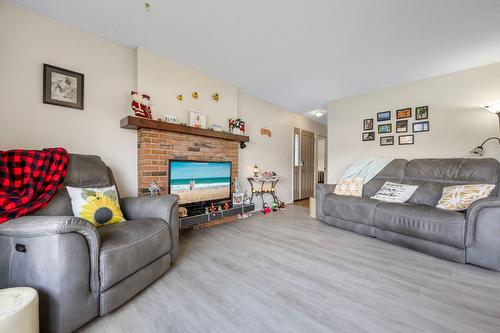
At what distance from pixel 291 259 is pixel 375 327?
892 mm

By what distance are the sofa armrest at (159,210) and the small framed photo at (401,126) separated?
3766 mm

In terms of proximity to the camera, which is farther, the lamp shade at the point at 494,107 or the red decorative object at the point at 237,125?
the red decorative object at the point at 237,125

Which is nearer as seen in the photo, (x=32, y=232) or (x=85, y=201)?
(x=32, y=232)

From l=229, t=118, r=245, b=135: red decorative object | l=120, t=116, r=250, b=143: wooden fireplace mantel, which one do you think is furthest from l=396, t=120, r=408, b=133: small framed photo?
l=120, t=116, r=250, b=143: wooden fireplace mantel

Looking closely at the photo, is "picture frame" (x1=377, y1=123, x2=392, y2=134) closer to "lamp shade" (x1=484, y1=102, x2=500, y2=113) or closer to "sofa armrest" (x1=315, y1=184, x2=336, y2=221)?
"lamp shade" (x1=484, y1=102, x2=500, y2=113)

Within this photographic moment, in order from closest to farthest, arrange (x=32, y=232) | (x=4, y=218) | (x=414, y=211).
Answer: (x=32, y=232) < (x=4, y=218) < (x=414, y=211)

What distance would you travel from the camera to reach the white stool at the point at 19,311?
31.4 inches

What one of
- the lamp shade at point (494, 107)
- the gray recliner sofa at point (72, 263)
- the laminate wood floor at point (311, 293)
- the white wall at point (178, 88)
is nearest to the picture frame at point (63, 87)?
the white wall at point (178, 88)

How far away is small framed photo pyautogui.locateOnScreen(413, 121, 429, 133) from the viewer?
325cm

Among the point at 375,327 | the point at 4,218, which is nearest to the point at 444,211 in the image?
the point at 375,327

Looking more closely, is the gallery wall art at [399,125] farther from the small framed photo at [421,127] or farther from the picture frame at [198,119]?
the picture frame at [198,119]

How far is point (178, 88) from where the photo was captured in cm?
286

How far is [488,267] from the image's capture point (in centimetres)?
177

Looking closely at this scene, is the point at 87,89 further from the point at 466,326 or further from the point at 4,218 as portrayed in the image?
the point at 466,326
